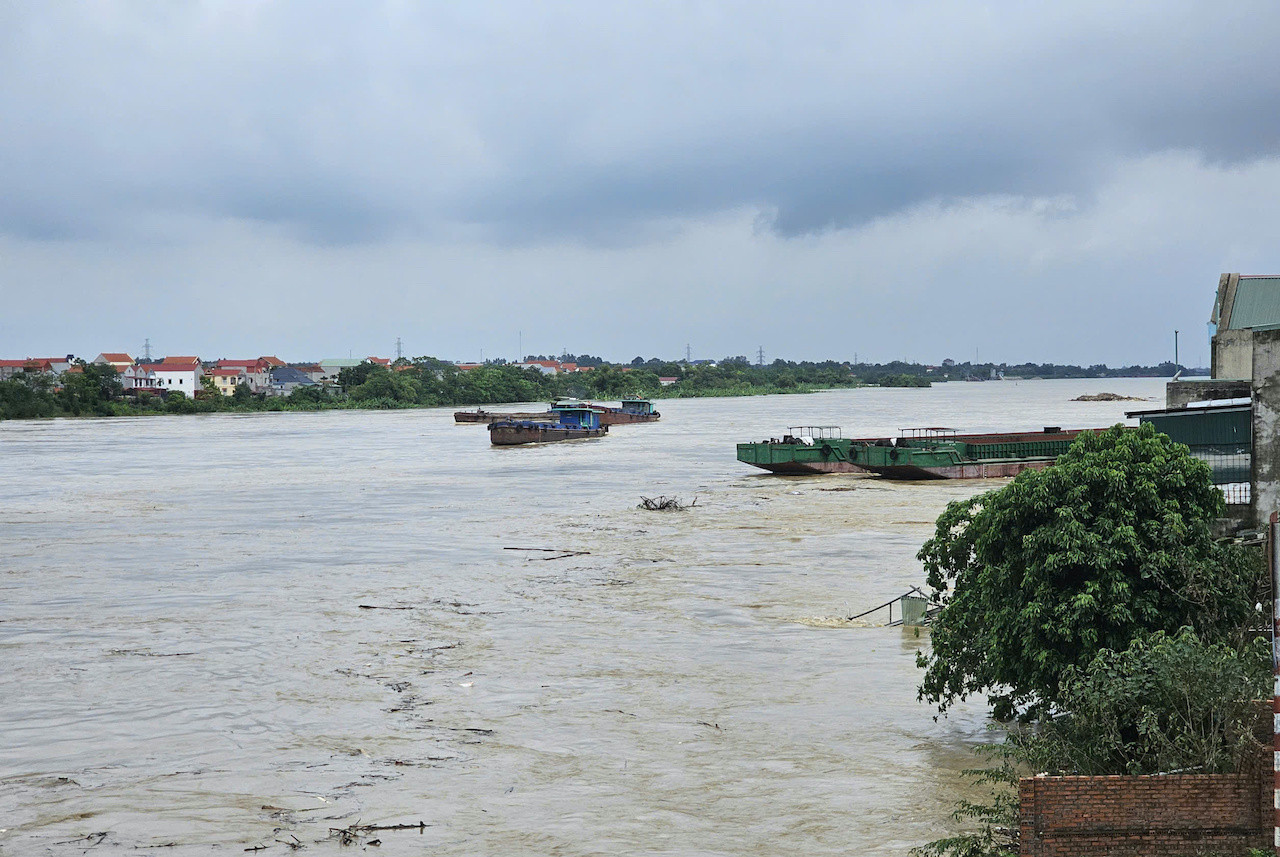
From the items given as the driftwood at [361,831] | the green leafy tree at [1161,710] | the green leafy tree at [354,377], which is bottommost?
the driftwood at [361,831]

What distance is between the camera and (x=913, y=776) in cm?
1399

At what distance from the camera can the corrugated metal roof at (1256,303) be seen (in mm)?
32156

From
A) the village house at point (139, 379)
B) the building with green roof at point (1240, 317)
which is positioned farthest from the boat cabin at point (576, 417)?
the village house at point (139, 379)

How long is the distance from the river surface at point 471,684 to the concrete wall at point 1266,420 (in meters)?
5.06

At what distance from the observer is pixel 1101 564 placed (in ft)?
41.4

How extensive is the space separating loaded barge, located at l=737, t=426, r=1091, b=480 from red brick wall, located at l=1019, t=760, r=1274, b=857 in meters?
44.3

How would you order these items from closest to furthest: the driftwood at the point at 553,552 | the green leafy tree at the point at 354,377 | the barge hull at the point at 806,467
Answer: the driftwood at the point at 553,552 → the barge hull at the point at 806,467 → the green leafy tree at the point at 354,377

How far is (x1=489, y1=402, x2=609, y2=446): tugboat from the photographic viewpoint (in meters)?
82.8

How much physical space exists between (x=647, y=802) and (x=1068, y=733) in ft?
15.0

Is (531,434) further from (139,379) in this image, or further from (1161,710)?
(139,379)

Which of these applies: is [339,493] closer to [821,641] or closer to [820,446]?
[820,446]

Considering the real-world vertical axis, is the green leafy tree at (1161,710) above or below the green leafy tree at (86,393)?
below

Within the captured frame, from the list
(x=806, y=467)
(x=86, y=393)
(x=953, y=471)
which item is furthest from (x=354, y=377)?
(x=953, y=471)

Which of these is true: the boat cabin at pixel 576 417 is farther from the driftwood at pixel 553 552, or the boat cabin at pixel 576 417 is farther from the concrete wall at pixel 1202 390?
the concrete wall at pixel 1202 390
